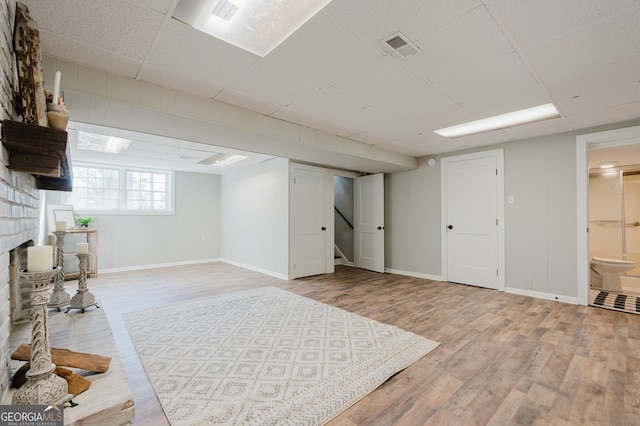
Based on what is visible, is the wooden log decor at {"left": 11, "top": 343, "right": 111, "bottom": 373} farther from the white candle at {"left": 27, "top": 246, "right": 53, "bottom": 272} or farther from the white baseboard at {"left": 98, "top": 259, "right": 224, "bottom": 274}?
the white baseboard at {"left": 98, "top": 259, "right": 224, "bottom": 274}

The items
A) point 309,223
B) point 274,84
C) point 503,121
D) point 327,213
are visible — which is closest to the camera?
Answer: point 274,84

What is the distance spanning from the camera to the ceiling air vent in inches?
76.3

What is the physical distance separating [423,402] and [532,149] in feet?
13.4

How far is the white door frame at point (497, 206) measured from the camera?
4.49 m

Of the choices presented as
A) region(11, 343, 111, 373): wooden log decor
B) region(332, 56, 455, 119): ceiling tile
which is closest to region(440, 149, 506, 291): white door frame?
region(332, 56, 455, 119): ceiling tile

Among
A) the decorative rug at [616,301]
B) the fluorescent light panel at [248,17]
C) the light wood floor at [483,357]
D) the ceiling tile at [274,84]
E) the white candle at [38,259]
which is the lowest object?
the decorative rug at [616,301]

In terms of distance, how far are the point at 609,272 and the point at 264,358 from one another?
18.2 ft

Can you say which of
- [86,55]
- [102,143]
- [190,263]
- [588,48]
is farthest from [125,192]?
[588,48]

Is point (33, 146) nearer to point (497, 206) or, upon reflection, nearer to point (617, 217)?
point (497, 206)

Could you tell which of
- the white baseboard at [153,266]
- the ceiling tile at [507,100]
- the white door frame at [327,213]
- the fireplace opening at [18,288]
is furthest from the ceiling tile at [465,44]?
the white baseboard at [153,266]

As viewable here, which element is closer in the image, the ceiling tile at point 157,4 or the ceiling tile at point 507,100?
the ceiling tile at point 157,4

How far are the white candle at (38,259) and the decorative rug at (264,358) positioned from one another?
41.0 inches

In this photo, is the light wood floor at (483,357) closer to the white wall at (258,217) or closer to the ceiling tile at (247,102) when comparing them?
the white wall at (258,217)

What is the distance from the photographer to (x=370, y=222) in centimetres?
615
